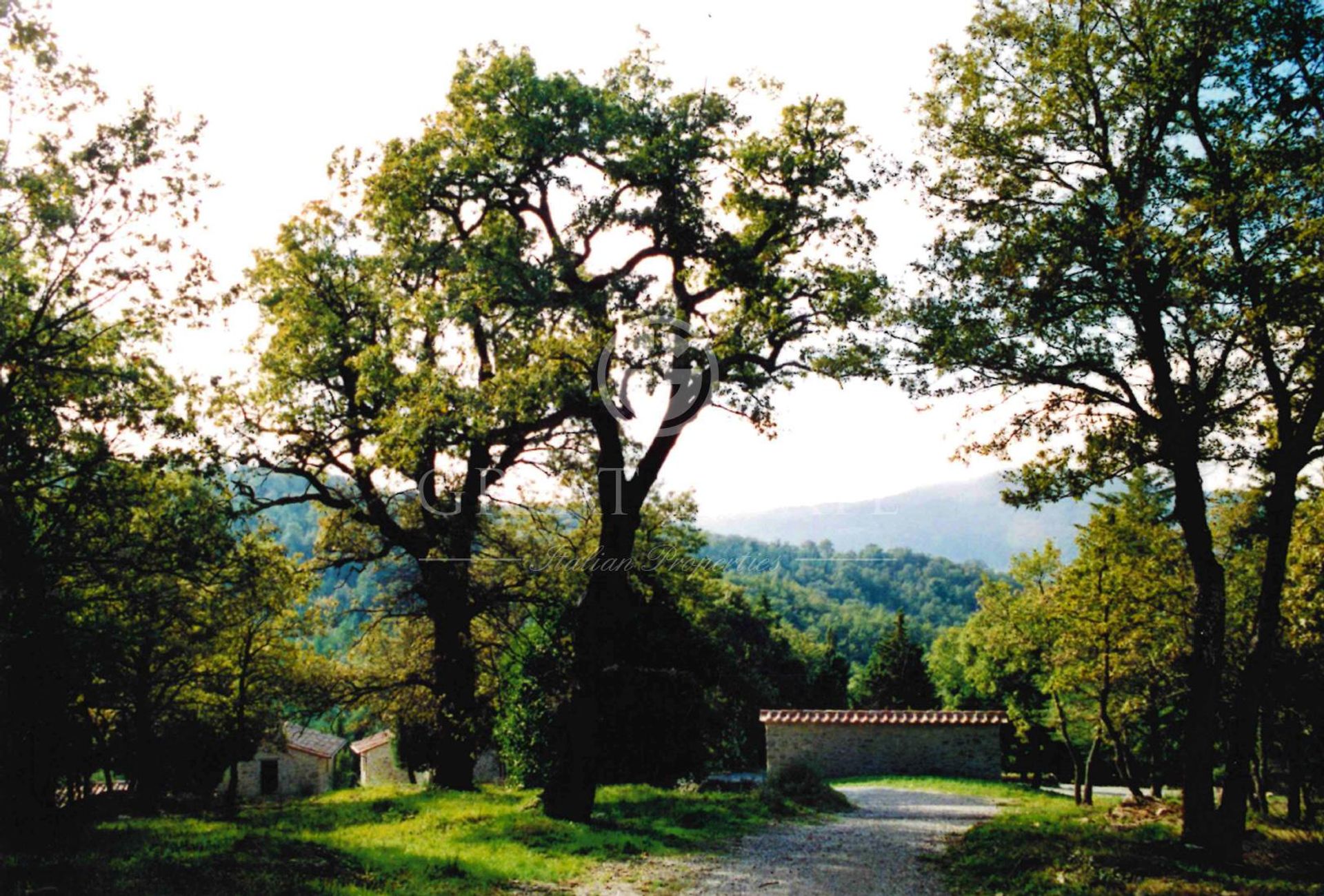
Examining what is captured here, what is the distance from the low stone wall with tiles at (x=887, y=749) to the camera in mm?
32719

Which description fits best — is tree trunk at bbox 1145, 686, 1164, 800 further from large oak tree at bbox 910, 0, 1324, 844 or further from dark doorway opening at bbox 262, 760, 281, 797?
dark doorway opening at bbox 262, 760, 281, 797

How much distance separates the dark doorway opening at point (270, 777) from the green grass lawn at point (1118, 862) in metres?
48.9

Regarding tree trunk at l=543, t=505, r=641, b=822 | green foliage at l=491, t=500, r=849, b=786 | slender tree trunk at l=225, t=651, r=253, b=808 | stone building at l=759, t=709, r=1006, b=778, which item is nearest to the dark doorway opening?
green foliage at l=491, t=500, r=849, b=786

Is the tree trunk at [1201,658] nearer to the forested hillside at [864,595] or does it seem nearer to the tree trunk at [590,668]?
the tree trunk at [590,668]

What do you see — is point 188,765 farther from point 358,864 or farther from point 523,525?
point 358,864

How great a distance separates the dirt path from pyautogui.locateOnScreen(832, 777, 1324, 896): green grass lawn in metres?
0.63

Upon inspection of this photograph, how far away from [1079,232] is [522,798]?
1431cm

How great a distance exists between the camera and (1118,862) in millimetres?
9828

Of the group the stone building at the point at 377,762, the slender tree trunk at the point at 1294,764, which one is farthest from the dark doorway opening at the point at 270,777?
the slender tree trunk at the point at 1294,764

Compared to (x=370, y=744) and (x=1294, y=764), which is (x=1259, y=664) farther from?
(x=370, y=744)

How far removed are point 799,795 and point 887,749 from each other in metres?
13.5

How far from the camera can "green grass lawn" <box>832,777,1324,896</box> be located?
901cm

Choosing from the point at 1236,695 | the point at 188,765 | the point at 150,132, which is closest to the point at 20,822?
the point at 150,132

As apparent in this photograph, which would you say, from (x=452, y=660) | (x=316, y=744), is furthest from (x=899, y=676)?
(x=452, y=660)
